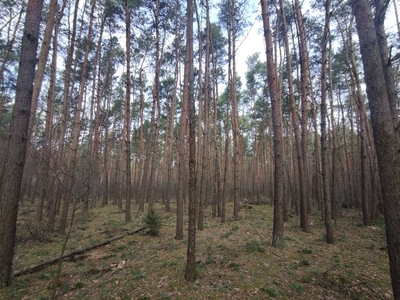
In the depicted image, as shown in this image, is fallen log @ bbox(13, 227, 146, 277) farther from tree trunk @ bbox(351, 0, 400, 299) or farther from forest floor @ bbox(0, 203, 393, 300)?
tree trunk @ bbox(351, 0, 400, 299)

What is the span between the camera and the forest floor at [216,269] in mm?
3657

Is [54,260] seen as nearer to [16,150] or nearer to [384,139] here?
[16,150]

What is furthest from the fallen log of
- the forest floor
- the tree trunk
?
the tree trunk

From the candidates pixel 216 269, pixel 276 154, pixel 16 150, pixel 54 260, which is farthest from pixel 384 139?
pixel 54 260

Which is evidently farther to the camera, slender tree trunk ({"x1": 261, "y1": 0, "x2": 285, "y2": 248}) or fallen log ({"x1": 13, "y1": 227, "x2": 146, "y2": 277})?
slender tree trunk ({"x1": 261, "y1": 0, "x2": 285, "y2": 248})

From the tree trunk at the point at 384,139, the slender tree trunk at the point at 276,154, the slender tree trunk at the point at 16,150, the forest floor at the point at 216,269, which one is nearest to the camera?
the tree trunk at the point at 384,139

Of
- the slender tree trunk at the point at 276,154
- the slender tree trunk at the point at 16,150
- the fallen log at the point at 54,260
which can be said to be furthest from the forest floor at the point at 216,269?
the slender tree trunk at the point at 16,150

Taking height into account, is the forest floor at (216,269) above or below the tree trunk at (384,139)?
below

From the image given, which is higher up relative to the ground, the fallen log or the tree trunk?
the tree trunk

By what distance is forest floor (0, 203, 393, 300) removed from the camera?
366 cm

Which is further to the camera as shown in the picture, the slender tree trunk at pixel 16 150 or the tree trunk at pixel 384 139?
the slender tree trunk at pixel 16 150

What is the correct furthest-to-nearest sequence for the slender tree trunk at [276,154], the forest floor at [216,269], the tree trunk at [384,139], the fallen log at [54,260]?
the slender tree trunk at [276,154] < the fallen log at [54,260] < the forest floor at [216,269] < the tree trunk at [384,139]

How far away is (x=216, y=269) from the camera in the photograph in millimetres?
4547

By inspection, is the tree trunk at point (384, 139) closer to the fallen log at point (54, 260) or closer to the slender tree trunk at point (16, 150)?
the slender tree trunk at point (16, 150)
